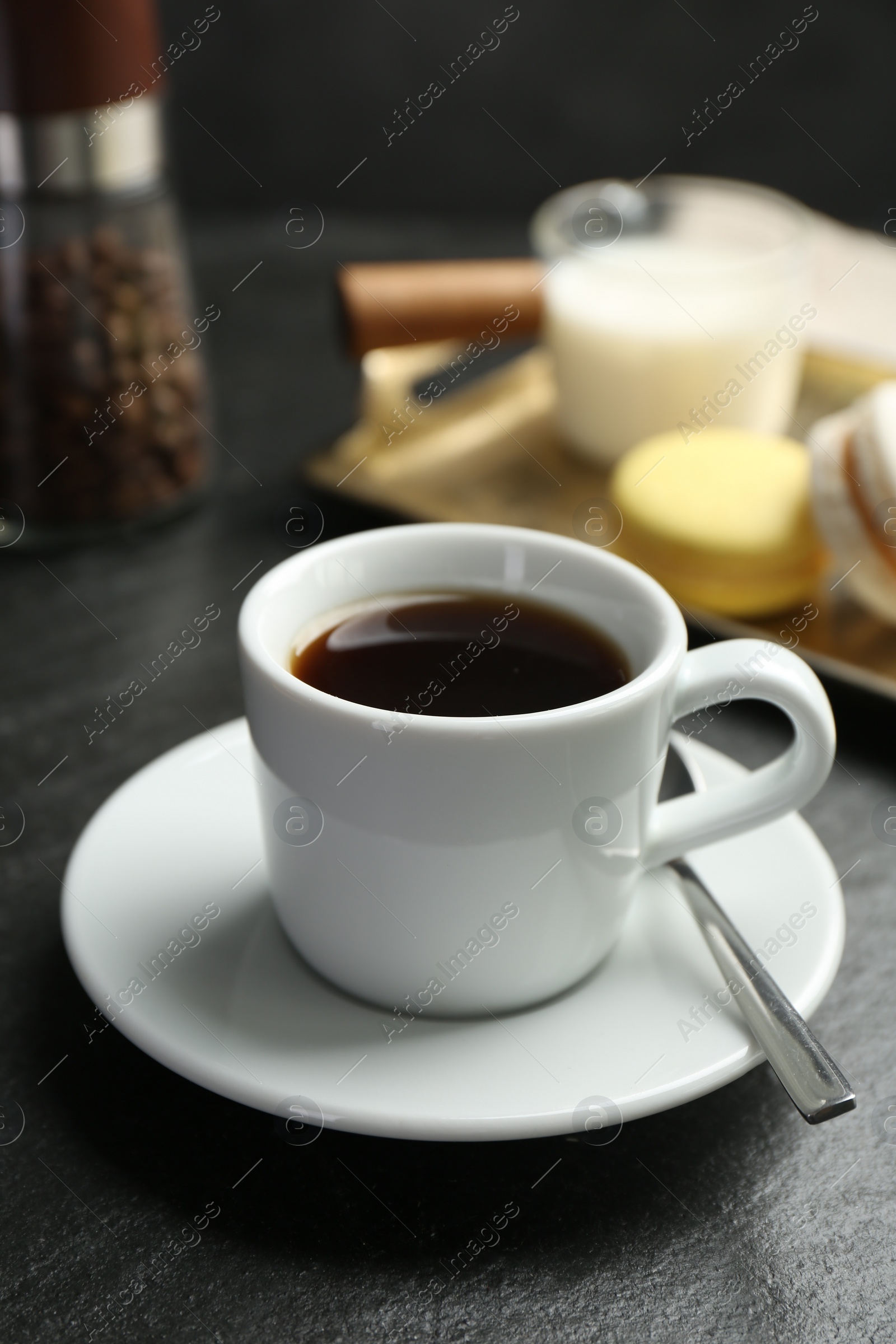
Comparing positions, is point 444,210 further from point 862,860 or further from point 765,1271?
point 765,1271

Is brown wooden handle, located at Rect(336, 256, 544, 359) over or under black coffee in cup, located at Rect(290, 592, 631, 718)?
under

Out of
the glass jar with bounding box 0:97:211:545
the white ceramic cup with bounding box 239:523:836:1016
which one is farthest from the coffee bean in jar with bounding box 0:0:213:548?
the white ceramic cup with bounding box 239:523:836:1016

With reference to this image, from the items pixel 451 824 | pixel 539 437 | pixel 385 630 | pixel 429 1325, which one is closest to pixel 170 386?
pixel 539 437

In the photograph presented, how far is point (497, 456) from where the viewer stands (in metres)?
1.27

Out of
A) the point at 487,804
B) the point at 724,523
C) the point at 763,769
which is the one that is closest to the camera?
the point at 487,804

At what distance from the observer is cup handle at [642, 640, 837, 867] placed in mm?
595

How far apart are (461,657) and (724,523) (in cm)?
44

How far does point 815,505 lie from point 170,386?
1.85ft

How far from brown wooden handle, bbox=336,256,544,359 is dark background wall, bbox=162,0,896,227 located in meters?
0.79

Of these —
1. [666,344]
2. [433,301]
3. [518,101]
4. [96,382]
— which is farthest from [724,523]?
[518,101]

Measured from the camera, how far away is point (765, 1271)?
540 millimetres

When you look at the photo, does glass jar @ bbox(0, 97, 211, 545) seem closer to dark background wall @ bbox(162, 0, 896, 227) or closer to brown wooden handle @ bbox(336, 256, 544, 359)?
brown wooden handle @ bbox(336, 256, 544, 359)

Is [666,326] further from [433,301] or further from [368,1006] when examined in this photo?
[368,1006]

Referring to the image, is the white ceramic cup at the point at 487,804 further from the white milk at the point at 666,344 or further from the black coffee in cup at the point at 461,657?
the white milk at the point at 666,344
